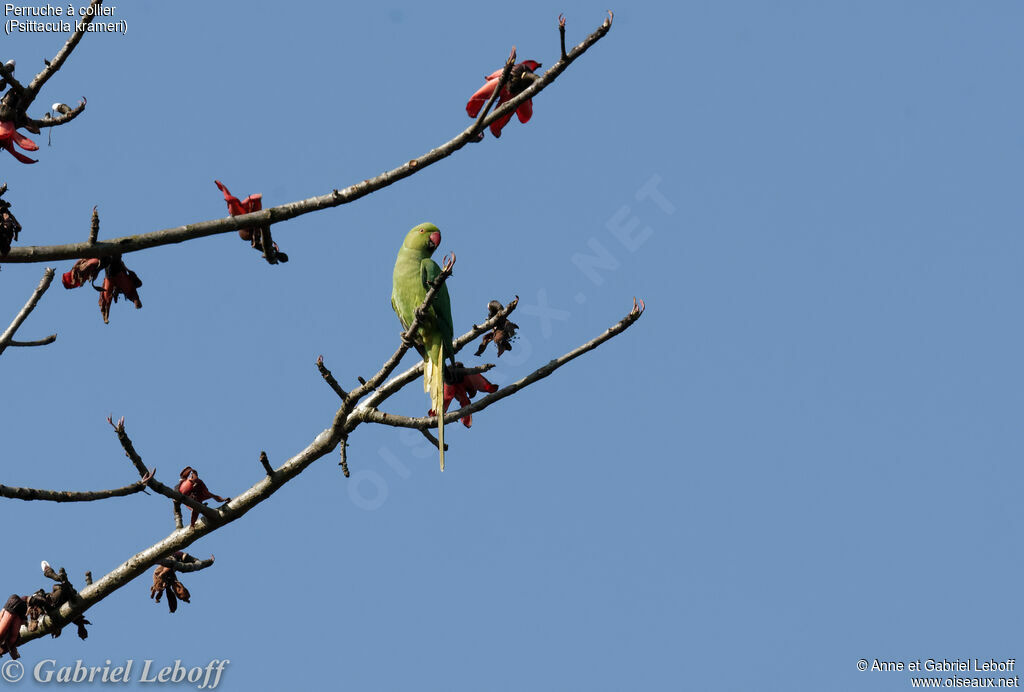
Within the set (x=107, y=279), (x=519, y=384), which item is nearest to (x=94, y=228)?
(x=107, y=279)

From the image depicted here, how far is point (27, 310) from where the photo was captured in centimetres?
698

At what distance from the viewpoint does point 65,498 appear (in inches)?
229

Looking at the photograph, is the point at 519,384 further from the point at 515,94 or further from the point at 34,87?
the point at 34,87

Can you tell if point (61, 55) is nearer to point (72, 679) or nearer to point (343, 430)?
point (343, 430)

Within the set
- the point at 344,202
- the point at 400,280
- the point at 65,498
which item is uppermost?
the point at 400,280

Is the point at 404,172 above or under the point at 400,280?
under

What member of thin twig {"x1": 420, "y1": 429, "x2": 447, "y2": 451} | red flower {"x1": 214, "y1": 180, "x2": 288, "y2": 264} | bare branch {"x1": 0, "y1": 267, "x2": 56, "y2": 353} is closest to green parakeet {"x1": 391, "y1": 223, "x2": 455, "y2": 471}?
thin twig {"x1": 420, "y1": 429, "x2": 447, "y2": 451}

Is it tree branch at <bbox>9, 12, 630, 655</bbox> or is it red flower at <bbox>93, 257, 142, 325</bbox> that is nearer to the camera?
tree branch at <bbox>9, 12, 630, 655</bbox>

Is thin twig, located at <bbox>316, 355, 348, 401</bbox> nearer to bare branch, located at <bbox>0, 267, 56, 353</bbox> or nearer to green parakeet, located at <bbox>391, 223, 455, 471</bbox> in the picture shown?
green parakeet, located at <bbox>391, 223, 455, 471</bbox>

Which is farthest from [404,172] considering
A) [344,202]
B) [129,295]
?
[129,295]

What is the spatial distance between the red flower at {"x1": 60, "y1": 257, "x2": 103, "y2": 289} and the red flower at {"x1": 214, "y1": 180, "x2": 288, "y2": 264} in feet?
3.19

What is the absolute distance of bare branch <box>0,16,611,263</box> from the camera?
5.09 meters

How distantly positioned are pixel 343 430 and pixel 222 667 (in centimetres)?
247

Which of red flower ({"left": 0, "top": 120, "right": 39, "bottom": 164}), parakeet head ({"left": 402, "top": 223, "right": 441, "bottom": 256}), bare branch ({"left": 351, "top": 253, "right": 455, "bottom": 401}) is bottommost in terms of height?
bare branch ({"left": 351, "top": 253, "right": 455, "bottom": 401})
